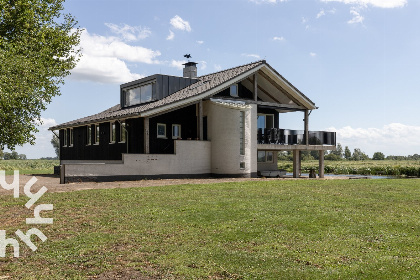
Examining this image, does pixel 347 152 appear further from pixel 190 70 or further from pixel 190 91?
pixel 190 91

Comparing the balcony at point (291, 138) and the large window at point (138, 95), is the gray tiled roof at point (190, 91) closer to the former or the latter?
the large window at point (138, 95)

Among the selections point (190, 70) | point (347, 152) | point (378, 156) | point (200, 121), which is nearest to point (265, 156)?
point (200, 121)

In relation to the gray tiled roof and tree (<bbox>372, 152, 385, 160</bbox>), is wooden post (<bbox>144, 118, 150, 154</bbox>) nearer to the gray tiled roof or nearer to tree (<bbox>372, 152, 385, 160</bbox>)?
the gray tiled roof

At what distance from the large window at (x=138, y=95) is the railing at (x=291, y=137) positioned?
9.16 meters

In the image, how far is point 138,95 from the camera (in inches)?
1292

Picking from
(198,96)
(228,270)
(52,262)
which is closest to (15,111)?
(198,96)

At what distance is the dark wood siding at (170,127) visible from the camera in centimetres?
2711

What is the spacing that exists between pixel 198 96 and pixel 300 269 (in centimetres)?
2012

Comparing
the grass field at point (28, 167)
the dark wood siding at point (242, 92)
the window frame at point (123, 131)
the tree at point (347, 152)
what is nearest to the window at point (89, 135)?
the window frame at point (123, 131)

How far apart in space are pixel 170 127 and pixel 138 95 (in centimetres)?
639

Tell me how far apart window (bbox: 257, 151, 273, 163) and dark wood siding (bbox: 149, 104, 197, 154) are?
7234 mm

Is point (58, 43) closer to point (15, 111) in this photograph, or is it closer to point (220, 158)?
point (15, 111)

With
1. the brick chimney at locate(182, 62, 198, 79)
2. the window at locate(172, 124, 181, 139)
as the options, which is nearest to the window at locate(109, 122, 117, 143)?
the window at locate(172, 124, 181, 139)

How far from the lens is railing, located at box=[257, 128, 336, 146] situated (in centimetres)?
2953
